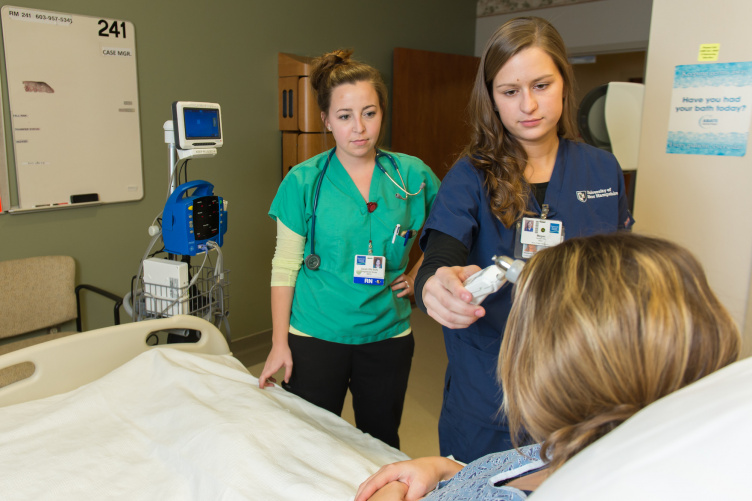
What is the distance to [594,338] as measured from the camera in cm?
60

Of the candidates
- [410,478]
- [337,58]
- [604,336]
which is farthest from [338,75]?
[604,336]

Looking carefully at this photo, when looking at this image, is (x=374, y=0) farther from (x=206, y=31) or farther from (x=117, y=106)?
(x=117, y=106)

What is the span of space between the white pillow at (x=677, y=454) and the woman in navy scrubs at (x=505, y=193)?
0.57 metres

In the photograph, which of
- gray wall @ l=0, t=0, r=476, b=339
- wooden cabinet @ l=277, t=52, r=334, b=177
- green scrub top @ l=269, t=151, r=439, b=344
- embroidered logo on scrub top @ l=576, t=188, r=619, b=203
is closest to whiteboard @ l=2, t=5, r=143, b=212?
Answer: gray wall @ l=0, t=0, r=476, b=339

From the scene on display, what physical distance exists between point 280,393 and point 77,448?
0.48 metres

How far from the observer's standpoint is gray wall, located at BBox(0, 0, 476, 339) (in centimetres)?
267

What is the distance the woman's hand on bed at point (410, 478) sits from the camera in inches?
39.9

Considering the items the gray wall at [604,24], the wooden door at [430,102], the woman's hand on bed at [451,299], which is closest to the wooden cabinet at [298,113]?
the wooden door at [430,102]

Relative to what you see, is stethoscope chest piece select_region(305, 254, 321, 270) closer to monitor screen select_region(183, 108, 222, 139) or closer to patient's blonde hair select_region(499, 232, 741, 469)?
monitor screen select_region(183, 108, 222, 139)

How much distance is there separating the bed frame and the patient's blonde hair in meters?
1.23

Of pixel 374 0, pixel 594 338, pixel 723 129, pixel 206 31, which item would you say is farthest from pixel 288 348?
pixel 374 0

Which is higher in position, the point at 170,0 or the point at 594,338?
the point at 170,0

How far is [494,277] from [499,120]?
564mm

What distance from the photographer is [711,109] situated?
1918 mm
